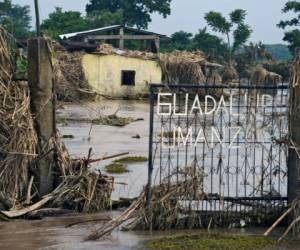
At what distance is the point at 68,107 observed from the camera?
30.6 m

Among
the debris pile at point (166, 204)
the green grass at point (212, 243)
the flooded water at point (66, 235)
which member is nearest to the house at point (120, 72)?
the flooded water at point (66, 235)

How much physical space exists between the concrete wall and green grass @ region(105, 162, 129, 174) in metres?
23.8

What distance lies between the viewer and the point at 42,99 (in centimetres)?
1005

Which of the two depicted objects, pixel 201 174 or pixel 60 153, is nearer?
pixel 201 174

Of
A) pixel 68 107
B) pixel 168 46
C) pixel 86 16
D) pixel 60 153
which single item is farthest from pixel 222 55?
pixel 60 153

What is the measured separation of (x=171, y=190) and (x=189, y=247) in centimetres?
105

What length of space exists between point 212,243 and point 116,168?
6.01 metres

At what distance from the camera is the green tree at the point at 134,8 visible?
70562mm

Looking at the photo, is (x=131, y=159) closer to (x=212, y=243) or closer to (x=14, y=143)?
(x=14, y=143)

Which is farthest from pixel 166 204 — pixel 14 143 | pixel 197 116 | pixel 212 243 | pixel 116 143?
pixel 116 143

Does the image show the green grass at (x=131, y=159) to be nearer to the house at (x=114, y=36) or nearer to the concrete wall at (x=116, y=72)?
the concrete wall at (x=116, y=72)

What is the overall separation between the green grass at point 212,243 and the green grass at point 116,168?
5.31 metres

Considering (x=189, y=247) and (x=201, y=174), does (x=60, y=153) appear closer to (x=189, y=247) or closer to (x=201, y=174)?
(x=201, y=174)

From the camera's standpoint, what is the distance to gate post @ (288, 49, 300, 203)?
8.74m
